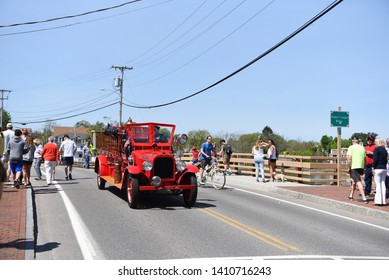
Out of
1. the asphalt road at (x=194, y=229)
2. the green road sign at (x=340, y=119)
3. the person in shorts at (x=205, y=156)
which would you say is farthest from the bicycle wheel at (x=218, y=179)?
the green road sign at (x=340, y=119)

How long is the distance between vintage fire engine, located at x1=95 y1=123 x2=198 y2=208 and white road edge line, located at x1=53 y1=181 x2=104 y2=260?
142 centimetres

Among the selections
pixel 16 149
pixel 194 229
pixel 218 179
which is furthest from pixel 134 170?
pixel 218 179

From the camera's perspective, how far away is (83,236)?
7344 mm

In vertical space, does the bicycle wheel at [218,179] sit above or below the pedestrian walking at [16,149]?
below

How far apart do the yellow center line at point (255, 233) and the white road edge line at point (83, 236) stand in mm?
2821

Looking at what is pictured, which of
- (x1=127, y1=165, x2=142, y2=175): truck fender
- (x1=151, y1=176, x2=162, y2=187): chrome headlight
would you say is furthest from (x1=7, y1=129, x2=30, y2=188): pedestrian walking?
(x1=151, y1=176, x2=162, y2=187): chrome headlight

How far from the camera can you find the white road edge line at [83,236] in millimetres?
6180

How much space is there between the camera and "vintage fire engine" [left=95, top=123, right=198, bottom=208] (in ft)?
33.9

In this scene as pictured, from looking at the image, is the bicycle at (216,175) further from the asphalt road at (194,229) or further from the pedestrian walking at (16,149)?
the pedestrian walking at (16,149)

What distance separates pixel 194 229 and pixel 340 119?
10.4m

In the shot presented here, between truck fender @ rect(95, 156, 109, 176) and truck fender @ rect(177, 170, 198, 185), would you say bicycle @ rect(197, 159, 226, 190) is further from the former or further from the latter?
truck fender @ rect(177, 170, 198, 185)
